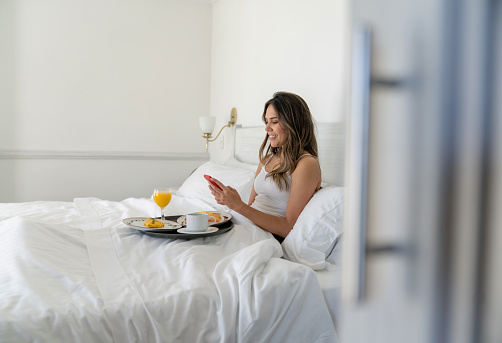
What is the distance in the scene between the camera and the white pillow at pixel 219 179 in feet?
8.24

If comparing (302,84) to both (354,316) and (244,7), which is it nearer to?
(244,7)

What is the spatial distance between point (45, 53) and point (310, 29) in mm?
2430

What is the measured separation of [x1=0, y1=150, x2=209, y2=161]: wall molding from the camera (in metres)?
3.72

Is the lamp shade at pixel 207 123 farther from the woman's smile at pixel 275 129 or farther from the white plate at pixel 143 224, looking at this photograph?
the white plate at pixel 143 224

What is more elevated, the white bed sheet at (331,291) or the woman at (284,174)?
the woman at (284,174)

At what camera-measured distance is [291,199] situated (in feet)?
6.31

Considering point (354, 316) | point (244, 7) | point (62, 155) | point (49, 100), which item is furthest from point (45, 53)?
point (354, 316)

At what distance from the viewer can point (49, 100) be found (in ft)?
12.4

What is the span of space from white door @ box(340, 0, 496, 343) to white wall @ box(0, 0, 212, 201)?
12.3 feet

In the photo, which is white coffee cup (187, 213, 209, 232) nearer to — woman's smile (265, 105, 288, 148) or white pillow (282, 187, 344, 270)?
white pillow (282, 187, 344, 270)

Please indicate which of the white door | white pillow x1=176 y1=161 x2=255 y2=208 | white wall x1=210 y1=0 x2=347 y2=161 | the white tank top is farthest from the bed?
white wall x1=210 y1=0 x2=347 y2=161

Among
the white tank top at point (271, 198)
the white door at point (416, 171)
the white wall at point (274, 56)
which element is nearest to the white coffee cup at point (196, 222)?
the white tank top at point (271, 198)

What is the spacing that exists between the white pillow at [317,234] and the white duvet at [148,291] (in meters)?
0.14

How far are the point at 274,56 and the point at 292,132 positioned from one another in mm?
1054
